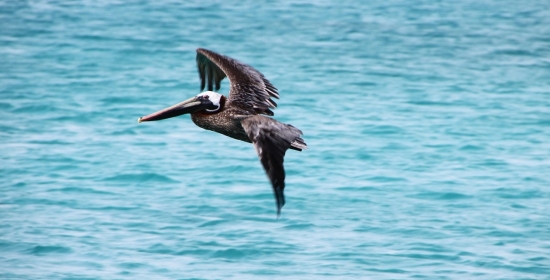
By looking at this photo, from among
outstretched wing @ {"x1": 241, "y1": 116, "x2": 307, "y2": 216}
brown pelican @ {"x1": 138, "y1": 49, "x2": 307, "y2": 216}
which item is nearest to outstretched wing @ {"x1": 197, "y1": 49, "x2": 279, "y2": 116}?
brown pelican @ {"x1": 138, "y1": 49, "x2": 307, "y2": 216}

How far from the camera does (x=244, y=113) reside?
283 inches

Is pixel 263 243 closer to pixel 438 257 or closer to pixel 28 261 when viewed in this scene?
pixel 438 257

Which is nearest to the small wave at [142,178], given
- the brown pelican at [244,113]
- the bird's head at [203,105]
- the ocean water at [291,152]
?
the ocean water at [291,152]

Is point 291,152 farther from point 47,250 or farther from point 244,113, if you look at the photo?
point 244,113

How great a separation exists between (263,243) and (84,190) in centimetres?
252

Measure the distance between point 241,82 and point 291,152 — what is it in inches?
149

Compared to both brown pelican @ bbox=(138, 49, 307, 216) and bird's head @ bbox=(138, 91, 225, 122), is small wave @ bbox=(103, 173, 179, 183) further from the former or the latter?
bird's head @ bbox=(138, 91, 225, 122)

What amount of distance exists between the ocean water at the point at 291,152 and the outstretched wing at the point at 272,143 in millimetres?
2495

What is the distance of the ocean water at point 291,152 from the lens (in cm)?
893

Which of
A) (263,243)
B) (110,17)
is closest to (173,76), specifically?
(110,17)

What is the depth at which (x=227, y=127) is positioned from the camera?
7.06 m

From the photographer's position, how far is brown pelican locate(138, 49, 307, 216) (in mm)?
5882

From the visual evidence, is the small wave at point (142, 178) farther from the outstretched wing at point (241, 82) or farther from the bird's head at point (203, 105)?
the bird's head at point (203, 105)

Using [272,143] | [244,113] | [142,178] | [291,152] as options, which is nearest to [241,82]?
[244,113]
